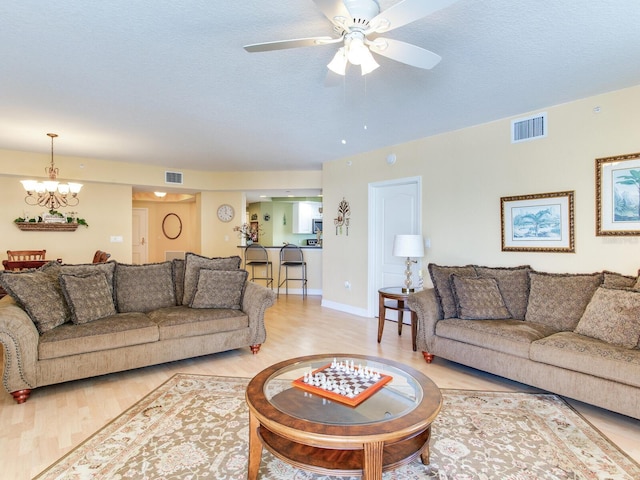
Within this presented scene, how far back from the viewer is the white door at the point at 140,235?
30.3ft

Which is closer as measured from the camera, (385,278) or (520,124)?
(520,124)

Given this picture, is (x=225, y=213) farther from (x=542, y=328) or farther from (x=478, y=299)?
(x=542, y=328)

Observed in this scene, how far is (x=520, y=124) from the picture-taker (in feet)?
11.8

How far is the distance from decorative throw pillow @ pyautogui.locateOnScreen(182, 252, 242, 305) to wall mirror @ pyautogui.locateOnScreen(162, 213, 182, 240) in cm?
626

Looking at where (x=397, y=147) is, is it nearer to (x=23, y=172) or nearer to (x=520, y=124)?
(x=520, y=124)

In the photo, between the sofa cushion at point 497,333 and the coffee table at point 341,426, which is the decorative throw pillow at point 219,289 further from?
the sofa cushion at point 497,333

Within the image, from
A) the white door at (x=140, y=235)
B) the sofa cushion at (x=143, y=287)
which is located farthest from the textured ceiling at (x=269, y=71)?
the white door at (x=140, y=235)

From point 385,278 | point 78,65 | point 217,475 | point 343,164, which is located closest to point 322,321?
point 385,278

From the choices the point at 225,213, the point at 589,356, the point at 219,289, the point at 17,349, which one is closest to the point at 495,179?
the point at 589,356

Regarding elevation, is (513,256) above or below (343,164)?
below

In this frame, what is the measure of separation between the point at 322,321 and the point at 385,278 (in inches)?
44.0

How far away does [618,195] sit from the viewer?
9.78ft

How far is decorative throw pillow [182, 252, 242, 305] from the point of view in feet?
12.3

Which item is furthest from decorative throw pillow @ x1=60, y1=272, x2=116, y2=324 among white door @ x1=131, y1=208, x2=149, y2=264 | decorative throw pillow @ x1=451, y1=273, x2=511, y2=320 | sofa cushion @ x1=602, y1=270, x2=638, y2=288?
white door @ x1=131, y1=208, x2=149, y2=264
